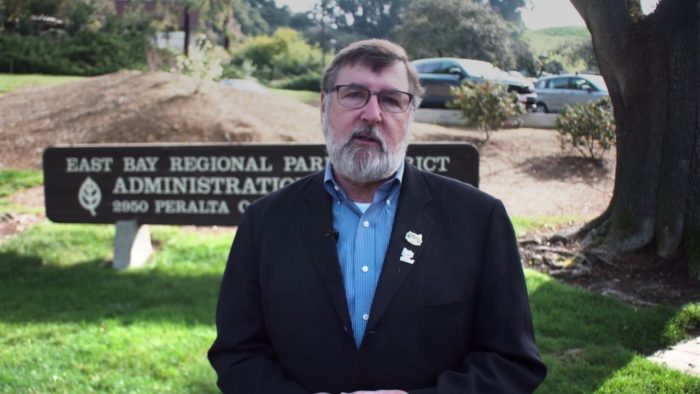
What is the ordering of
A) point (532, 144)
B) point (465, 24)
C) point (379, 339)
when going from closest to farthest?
point (379, 339)
point (532, 144)
point (465, 24)

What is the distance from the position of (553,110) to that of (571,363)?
16.8 m

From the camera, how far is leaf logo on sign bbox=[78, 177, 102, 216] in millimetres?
7090

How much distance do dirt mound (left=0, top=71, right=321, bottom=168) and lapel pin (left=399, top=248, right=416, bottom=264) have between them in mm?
10711

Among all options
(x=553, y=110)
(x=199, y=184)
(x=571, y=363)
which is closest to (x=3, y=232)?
(x=199, y=184)

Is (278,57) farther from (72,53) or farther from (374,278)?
(374,278)

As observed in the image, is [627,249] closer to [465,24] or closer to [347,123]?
[347,123]

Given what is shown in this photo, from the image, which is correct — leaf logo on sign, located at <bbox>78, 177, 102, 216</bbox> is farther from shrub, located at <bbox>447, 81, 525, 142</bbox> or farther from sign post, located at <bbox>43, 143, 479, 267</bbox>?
shrub, located at <bbox>447, 81, 525, 142</bbox>

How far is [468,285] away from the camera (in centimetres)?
218

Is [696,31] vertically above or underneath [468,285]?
above

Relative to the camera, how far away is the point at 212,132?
12.9 metres

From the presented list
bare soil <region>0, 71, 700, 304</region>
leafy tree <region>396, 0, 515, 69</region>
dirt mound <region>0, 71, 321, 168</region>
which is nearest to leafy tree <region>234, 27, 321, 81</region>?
leafy tree <region>396, 0, 515, 69</region>

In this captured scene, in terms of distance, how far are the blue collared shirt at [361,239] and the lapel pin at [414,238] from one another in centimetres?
7

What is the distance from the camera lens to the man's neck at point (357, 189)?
2.36 meters

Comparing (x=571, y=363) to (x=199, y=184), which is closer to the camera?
(x=571, y=363)
